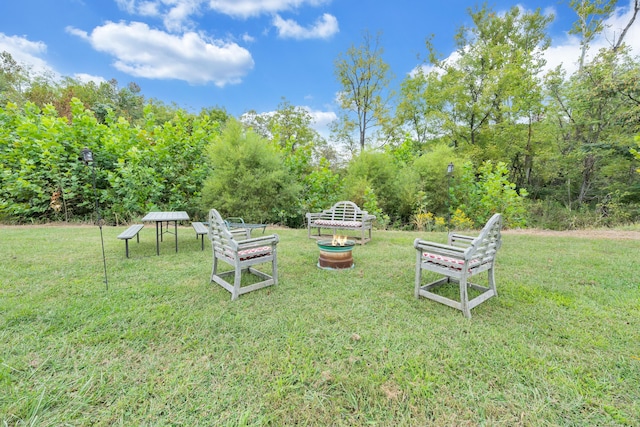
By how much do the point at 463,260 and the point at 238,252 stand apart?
2.09 meters

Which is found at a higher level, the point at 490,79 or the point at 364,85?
the point at 364,85

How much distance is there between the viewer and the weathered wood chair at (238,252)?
254 cm

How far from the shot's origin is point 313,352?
68.3 inches

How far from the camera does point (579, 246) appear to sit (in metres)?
4.62

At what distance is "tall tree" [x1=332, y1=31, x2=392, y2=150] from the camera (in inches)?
533

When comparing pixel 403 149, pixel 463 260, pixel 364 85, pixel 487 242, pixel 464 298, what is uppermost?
pixel 364 85

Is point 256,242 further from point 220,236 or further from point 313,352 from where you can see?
point 313,352

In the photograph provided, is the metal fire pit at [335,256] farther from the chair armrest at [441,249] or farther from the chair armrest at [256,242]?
the chair armrest at [441,249]

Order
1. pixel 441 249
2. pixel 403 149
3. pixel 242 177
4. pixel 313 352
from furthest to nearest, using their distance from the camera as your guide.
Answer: pixel 403 149, pixel 242 177, pixel 441 249, pixel 313 352

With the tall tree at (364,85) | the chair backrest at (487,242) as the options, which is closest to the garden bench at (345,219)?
the chair backrest at (487,242)

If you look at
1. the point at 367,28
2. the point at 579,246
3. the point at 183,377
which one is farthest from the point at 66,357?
the point at 367,28

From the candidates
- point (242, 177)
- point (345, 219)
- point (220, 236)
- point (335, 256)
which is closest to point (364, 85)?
point (242, 177)

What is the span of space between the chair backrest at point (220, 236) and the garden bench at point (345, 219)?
2.64 metres

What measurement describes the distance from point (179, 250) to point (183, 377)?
3304 mm
